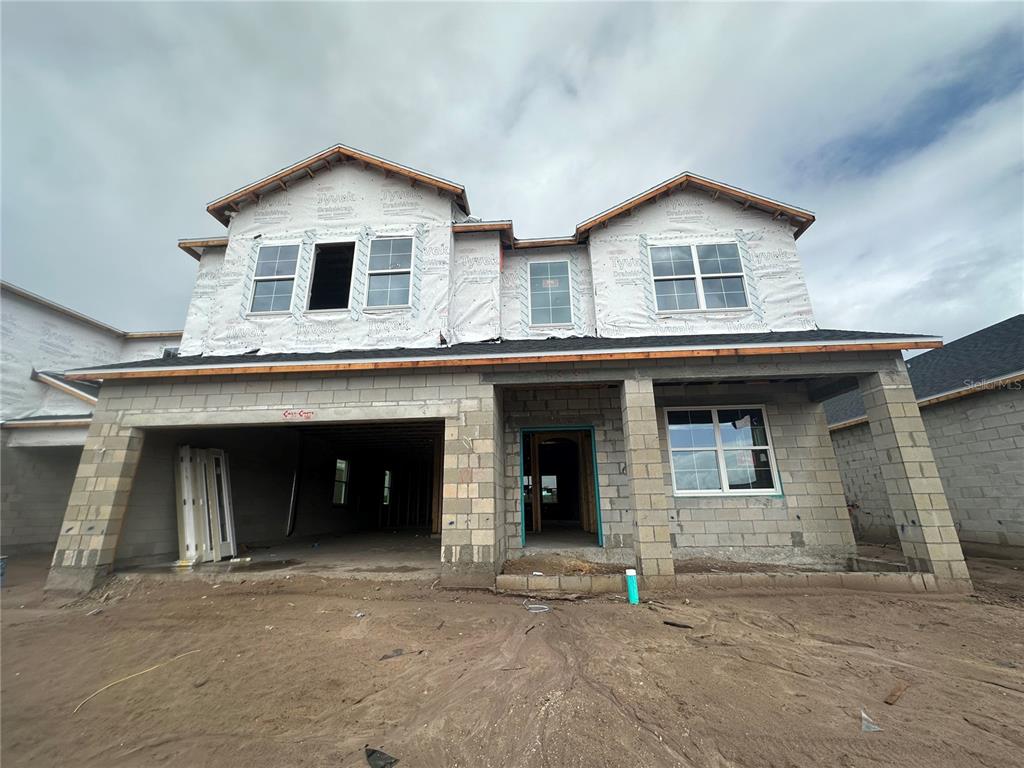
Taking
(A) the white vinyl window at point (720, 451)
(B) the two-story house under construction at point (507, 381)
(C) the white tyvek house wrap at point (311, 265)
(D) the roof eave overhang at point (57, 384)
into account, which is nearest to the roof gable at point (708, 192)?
(B) the two-story house under construction at point (507, 381)

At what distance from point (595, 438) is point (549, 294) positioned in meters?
3.61

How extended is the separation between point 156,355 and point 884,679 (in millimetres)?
19870

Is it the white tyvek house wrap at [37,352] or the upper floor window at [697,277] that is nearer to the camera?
the upper floor window at [697,277]

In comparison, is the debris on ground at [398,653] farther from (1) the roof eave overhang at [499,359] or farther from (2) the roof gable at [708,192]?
(2) the roof gable at [708,192]

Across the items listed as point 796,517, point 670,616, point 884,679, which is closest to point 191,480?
point 670,616

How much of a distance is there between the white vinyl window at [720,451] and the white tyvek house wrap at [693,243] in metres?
1.82

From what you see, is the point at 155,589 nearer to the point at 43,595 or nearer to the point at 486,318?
the point at 43,595

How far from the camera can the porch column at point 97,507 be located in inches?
252

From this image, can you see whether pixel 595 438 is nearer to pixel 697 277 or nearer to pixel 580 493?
pixel 580 493

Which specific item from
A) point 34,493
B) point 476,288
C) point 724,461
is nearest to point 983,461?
point 724,461

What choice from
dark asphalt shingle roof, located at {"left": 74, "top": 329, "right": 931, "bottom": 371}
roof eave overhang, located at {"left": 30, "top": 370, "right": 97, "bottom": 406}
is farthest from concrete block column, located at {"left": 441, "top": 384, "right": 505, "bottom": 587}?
roof eave overhang, located at {"left": 30, "top": 370, "right": 97, "bottom": 406}

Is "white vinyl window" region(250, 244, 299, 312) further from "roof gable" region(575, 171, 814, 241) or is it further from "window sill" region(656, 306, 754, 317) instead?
"window sill" region(656, 306, 754, 317)

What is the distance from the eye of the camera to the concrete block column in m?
6.08

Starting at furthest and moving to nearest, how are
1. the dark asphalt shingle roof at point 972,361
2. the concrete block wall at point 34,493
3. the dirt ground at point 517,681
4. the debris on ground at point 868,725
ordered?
1. the concrete block wall at point 34,493
2. the dark asphalt shingle roof at point 972,361
3. the debris on ground at point 868,725
4. the dirt ground at point 517,681
